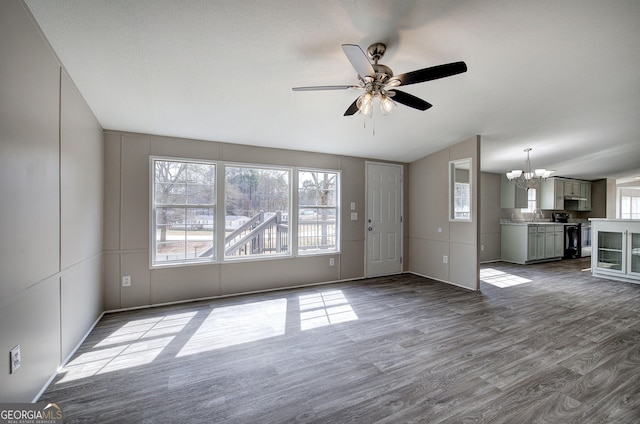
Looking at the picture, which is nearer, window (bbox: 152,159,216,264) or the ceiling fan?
the ceiling fan

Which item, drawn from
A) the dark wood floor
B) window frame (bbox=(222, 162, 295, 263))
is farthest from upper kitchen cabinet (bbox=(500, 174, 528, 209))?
window frame (bbox=(222, 162, 295, 263))

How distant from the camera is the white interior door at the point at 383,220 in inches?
207

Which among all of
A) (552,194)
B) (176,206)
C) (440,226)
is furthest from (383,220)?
(552,194)

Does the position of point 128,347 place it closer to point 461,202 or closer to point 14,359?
point 14,359

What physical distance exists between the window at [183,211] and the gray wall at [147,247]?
0.12 metres

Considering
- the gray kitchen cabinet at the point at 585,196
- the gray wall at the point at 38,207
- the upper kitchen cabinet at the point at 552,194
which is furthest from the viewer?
the gray kitchen cabinet at the point at 585,196

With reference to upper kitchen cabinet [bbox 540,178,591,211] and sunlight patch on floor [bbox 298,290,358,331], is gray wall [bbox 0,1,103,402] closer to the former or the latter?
sunlight patch on floor [bbox 298,290,358,331]

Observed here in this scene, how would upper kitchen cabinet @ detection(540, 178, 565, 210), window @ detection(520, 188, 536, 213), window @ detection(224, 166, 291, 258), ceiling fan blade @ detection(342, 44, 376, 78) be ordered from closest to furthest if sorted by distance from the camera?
ceiling fan blade @ detection(342, 44, 376, 78) → window @ detection(224, 166, 291, 258) → upper kitchen cabinet @ detection(540, 178, 565, 210) → window @ detection(520, 188, 536, 213)

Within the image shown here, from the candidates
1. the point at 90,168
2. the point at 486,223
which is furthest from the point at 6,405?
the point at 486,223

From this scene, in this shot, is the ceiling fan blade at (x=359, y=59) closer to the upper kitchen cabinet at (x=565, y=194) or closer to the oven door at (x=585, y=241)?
the upper kitchen cabinet at (x=565, y=194)

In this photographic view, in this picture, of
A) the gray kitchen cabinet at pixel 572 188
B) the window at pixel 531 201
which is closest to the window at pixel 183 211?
the window at pixel 531 201

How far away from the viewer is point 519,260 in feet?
21.8

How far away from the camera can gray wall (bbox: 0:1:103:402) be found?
152 centimetres

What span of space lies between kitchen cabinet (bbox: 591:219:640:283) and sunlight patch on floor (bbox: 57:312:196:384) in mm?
7433
